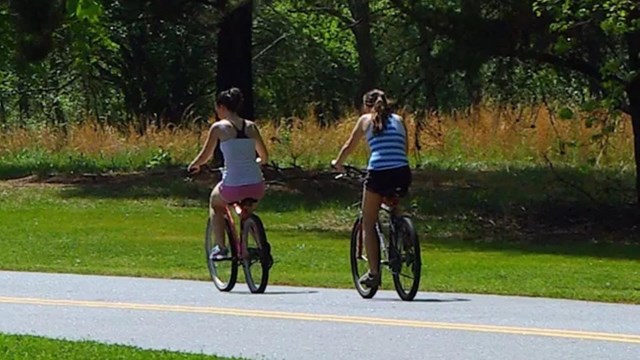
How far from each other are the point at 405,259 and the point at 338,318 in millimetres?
1509

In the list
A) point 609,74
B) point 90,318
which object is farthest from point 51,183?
point 90,318

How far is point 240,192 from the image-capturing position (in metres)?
14.4

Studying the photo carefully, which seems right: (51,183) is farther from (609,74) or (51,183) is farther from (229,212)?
(229,212)

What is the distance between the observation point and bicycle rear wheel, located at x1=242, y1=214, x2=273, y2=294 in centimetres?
1448

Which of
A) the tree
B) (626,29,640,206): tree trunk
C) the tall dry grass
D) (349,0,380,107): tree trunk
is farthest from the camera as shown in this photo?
(349,0,380,107): tree trunk

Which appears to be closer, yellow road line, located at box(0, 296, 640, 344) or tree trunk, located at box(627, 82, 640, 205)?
yellow road line, located at box(0, 296, 640, 344)

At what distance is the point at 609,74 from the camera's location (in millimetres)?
20859

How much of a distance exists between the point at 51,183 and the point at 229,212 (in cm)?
1620

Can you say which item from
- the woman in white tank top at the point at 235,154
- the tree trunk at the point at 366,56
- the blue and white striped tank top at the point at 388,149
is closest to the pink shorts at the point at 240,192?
the woman in white tank top at the point at 235,154

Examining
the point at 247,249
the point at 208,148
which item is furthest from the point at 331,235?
the point at 208,148

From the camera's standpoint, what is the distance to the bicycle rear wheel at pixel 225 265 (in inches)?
581

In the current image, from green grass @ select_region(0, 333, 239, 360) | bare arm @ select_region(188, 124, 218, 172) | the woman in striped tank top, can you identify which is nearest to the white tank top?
bare arm @ select_region(188, 124, 218, 172)

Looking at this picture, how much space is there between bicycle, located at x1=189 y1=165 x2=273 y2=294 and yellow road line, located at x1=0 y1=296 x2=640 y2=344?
1.34 metres

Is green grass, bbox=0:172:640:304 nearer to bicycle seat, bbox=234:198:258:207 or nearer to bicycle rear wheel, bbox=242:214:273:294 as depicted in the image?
bicycle rear wheel, bbox=242:214:273:294
